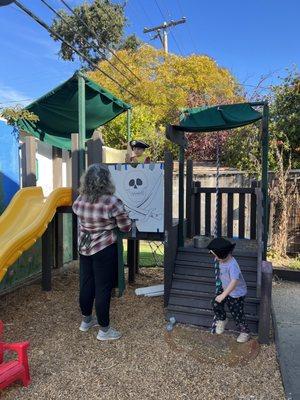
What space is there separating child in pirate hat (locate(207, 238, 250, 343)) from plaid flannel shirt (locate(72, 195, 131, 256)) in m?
0.96

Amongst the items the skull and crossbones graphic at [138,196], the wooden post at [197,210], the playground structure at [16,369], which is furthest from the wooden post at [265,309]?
the wooden post at [197,210]

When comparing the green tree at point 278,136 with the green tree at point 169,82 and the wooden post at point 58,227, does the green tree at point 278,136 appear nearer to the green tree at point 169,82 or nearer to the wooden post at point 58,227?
the wooden post at point 58,227

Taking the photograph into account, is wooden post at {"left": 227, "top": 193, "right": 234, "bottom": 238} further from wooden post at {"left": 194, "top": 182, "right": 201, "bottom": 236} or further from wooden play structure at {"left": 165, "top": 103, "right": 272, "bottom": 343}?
wooden post at {"left": 194, "top": 182, "right": 201, "bottom": 236}

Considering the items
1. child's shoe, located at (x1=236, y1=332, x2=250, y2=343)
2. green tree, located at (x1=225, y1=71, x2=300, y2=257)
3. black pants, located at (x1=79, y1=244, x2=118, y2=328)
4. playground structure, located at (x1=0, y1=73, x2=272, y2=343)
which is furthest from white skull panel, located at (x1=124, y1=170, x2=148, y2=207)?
green tree, located at (x1=225, y1=71, x2=300, y2=257)

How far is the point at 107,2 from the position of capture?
2897 cm

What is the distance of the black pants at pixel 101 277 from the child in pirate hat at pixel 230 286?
99 centimetres

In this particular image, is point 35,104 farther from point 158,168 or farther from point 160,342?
point 160,342

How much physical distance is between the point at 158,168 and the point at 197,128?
3.15 ft

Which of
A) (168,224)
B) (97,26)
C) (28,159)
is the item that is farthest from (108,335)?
(97,26)

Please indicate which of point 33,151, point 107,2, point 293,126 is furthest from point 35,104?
point 107,2

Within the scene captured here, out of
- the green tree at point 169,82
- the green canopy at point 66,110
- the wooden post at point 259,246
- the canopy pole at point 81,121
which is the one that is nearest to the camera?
the wooden post at point 259,246

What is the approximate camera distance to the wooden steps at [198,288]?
4.39 m

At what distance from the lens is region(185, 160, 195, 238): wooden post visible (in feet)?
20.9

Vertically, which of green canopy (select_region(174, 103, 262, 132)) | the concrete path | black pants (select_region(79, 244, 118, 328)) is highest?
green canopy (select_region(174, 103, 262, 132))
